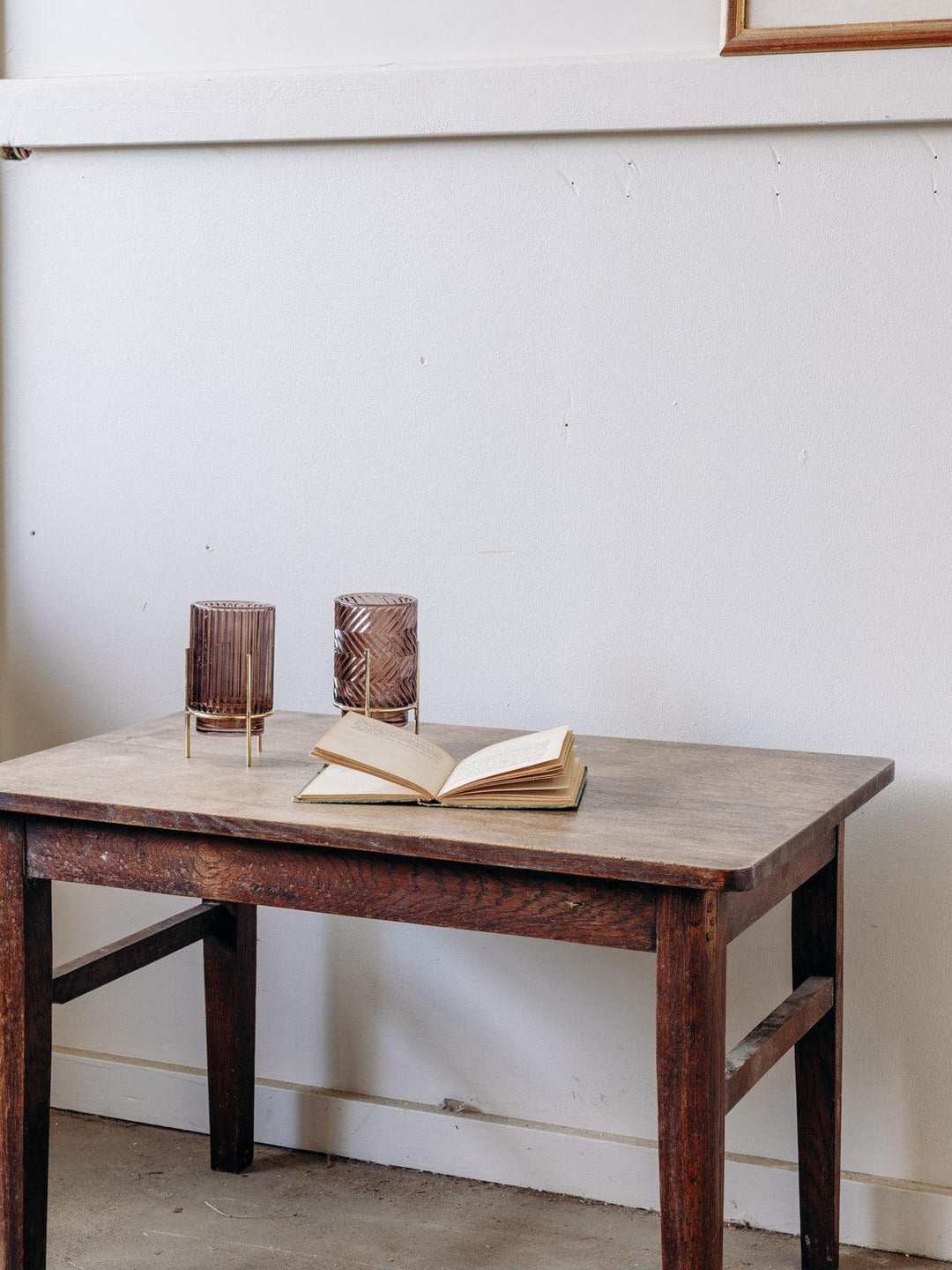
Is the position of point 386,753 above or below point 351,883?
above

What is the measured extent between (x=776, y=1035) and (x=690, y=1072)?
273mm

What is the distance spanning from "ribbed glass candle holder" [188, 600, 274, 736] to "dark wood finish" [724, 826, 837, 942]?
651 millimetres

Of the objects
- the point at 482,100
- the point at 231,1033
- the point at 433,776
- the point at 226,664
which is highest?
the point at 482,100

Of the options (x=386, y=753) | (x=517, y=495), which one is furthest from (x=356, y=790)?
(x=517, y=495)

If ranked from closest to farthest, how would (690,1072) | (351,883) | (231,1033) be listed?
1. (690,1072)
2. (351,883)
3. (231,1033)

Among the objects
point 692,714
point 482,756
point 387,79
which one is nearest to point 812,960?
point 692,714

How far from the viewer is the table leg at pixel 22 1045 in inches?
62.8

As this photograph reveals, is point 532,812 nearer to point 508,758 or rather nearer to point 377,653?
point 508,758

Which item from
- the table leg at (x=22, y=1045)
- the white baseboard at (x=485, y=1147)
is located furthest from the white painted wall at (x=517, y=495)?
the table leg at (x=22, y=1045)

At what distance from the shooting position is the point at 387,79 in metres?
2.04

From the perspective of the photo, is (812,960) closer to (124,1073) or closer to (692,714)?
(692,714)

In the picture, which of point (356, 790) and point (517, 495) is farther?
point (517, 495)

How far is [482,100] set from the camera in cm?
200

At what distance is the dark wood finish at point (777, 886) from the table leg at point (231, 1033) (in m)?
0.85
